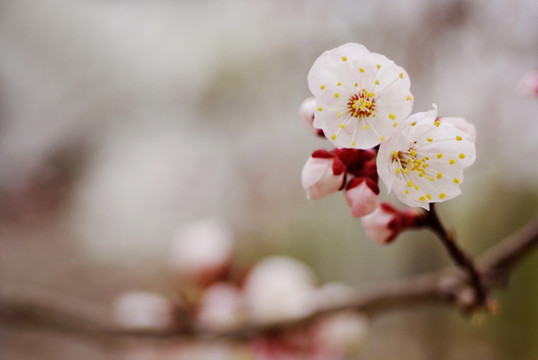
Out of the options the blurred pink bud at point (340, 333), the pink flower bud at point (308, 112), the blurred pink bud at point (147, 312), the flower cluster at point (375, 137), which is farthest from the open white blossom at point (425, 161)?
the blurred pink bud at point (147, 312)

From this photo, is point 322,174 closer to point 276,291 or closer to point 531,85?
point 531,85

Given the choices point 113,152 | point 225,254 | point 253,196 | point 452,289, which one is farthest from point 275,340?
point 113,152

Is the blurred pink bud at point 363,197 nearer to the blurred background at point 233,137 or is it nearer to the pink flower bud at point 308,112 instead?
the pink flower bud at point 308,112

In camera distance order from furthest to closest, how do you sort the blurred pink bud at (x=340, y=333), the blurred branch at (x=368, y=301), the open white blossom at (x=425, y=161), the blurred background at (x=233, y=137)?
1. the blurred background at (x=233, y=137)
2. the blurred pink bud at (x=340, y=333)
3. the blurred branch at (x=368, y=301)
4. the open white blossom at (x=425, y=161)

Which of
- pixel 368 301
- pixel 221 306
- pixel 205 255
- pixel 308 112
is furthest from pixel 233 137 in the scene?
pixel 308 112

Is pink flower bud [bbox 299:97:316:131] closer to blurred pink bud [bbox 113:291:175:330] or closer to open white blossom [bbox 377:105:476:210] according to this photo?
open white blossom [bbox 377:105:476:210]

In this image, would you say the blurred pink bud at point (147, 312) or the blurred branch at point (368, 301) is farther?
the blurred pink bud at point (147, 312)

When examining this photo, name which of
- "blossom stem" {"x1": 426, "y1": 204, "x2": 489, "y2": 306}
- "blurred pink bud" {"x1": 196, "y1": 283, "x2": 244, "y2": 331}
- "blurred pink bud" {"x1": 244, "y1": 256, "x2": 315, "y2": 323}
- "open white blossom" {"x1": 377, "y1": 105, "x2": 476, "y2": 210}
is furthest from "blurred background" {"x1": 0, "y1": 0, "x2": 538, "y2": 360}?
"open white blossom" {"x1": 377, "y1": 105, "x2": 476, "y2": 210}
